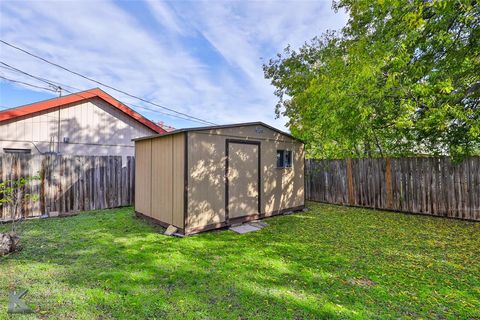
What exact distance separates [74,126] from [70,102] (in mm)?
867

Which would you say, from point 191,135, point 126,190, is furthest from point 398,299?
point 126,190

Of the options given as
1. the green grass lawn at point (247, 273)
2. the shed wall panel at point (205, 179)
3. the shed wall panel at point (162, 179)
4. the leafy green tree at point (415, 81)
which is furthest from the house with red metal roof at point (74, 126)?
the leafy green tree at point (415, 81)

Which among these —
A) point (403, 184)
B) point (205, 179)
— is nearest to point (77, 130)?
point (205, 179)

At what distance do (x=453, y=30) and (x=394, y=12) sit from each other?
4.30 feet

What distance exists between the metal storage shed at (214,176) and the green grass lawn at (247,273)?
0.59 m

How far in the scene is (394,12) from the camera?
18.1 feet

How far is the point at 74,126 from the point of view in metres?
8.77

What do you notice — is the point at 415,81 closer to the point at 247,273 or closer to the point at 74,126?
the point at 247,273

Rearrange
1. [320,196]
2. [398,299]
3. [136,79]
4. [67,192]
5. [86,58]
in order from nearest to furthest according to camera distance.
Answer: [398,299], [67,192], [320,196], [86,58], [136,79]

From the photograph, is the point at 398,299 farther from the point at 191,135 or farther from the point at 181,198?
the point at 191,135

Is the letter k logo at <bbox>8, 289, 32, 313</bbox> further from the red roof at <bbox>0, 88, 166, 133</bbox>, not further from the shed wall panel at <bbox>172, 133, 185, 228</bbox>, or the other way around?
the red roof at <bbox>0, 88, 166, 133</bbox>

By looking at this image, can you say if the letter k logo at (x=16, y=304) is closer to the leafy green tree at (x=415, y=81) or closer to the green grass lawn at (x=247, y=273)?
the green grass lawn at (x=247, y=273)

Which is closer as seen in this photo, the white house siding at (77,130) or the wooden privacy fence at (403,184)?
the wooden privacy fence at (403,184)

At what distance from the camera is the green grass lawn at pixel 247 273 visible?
98.1 inches
